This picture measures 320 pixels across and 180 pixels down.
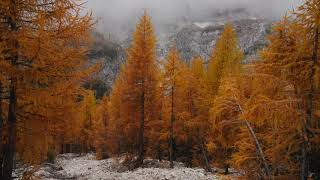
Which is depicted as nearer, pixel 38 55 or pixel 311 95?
pixel 38 55

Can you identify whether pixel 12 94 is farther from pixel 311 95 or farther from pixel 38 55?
pixel 311 95

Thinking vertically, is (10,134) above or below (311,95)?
below

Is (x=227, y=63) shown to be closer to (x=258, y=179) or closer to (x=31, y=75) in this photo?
(x=258, y=179)

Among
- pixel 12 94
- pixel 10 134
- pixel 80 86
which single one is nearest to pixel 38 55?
pixel 12 94

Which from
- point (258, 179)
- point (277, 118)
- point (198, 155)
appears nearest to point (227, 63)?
point (198, 155)

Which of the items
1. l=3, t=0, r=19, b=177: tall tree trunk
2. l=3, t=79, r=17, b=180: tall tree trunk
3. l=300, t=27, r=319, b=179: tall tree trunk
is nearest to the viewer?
l=300, t=27, r=319, b=179: tall tree trunk

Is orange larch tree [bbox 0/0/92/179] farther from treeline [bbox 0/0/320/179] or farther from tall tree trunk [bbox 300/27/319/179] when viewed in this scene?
tall tree trunk [bbox 300/27/319/179]

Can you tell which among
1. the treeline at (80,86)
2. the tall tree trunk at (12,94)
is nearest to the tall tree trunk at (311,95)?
the treeline at (80,86)

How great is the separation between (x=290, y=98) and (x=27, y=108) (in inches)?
321

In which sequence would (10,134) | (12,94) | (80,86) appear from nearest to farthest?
A: (12,94), (10,134), (80,86)

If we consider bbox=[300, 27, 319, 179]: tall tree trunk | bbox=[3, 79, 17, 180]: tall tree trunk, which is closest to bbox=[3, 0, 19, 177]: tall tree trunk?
bbox=[3, 79, 17, 180]: tall tree trunk

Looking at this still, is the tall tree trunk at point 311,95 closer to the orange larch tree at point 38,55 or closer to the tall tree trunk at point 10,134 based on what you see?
the orange larch tree at point 38,55

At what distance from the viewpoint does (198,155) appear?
32.0m

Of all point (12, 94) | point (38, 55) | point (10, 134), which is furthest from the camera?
point (10, 134)
